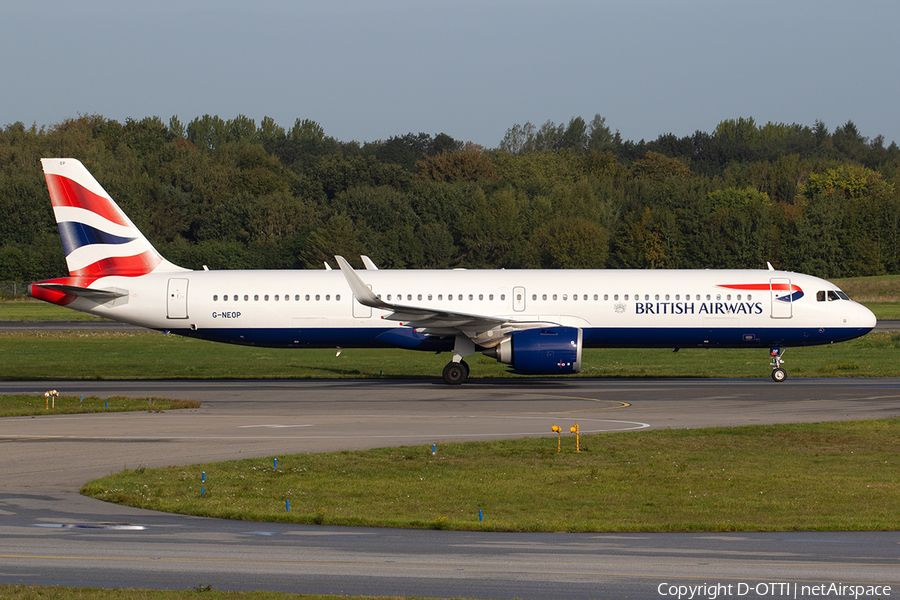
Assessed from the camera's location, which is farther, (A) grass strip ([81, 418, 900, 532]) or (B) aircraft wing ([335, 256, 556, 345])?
(B) aircraft wing ([335, 256, 556, 345])

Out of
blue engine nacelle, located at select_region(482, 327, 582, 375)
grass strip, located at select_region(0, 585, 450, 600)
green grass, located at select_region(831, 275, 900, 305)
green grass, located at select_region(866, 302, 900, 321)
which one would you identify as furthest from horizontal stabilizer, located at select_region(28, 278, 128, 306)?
green grass, located at select_region(831, 275, 900, 305)

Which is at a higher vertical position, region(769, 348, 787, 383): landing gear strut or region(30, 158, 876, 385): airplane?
region(30, 158, 876, 385): airplane

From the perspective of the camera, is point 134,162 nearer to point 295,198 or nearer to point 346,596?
point 295,198

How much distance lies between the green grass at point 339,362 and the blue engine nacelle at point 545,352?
5790 mm

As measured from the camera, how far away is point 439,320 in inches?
1252

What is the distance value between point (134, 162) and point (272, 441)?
104m

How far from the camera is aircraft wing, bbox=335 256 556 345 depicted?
31.0 metres

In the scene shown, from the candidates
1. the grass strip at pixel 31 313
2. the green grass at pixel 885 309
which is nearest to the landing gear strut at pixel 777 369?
the green grass at pixel 885 309

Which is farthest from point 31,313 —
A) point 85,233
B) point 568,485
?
point 568,485

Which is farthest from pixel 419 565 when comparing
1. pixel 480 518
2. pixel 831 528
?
pixel 831 528

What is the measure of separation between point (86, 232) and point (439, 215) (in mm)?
74499

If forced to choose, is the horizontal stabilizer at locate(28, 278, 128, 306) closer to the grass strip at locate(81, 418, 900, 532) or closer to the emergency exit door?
the emergency exit door

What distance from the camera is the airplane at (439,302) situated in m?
33.2
